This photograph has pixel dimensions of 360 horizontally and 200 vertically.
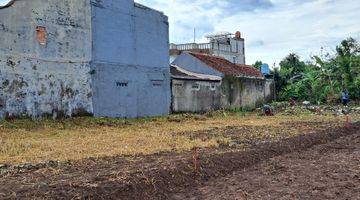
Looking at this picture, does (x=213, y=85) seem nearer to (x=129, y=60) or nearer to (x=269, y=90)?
(x=129, y=60)

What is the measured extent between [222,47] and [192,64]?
16950 mm

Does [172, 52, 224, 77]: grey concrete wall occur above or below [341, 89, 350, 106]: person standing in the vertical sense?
above

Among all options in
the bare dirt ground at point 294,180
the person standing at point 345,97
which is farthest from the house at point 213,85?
the bare dirt ground at point 294,180

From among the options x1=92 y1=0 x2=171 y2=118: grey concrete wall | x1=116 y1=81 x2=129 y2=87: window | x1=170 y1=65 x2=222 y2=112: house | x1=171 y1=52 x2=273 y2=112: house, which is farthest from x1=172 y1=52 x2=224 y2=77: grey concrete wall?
x1=116 y1=81 x2=129 y2=87: window

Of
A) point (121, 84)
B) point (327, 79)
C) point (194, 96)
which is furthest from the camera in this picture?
point (327, 79)

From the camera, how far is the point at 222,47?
2094 inches

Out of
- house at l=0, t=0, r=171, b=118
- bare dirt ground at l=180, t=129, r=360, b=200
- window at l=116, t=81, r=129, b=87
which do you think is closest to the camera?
bare dirt ground at l=180, t=129, r=360, b=200

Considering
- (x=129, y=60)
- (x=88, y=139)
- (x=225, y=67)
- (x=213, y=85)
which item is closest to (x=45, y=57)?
(x=129, y=60)

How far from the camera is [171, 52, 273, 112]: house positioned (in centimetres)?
3042

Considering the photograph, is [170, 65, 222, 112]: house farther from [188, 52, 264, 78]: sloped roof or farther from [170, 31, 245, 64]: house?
[170, 31, 245, 64]: house

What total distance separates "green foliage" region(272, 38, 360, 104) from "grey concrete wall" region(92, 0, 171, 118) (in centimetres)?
1609

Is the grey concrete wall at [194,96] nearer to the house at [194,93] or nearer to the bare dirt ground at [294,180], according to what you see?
the house at [194,93]

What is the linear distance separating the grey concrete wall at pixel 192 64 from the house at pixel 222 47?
12768 millimetres

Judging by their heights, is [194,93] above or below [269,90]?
below
